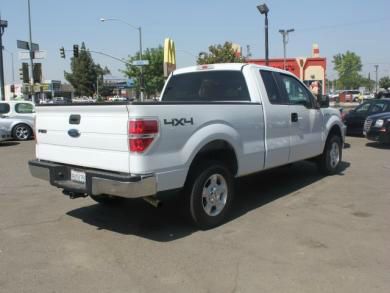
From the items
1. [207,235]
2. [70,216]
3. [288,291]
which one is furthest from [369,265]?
[70,216]

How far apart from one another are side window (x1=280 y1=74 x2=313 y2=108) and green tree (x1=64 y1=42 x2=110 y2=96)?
87.3 m

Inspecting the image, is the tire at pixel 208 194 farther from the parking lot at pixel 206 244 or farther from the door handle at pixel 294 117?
the door handle at pixel 294 117

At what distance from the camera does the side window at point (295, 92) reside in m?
7.31

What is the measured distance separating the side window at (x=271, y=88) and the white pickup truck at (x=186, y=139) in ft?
0.06

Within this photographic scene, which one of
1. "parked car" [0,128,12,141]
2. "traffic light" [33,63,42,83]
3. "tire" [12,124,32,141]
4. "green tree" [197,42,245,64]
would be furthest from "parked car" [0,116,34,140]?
"green tree" [197,42,245,64]

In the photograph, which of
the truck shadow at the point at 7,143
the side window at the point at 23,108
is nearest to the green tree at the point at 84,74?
the side window at the point at 23,108

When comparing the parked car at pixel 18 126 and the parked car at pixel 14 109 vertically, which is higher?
the parked car at pixel 14 109

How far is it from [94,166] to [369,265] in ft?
9.87

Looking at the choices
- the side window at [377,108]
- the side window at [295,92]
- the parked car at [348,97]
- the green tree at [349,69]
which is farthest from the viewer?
the green tree at [349,69]

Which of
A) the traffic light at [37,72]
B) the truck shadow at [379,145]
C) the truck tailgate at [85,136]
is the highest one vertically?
the traffic light at [37,72]

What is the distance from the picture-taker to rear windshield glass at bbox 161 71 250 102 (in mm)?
6703

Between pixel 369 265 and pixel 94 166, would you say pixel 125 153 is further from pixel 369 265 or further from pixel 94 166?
pixel 369 265

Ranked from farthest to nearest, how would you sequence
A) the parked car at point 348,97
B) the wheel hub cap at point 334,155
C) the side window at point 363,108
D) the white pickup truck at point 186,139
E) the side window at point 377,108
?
the parked car at point 348,97 → the side window at point 363,108 → the side window at point 377,108 → the wheel hub cap at point 334,155 → the white pickup truck at point 186,139

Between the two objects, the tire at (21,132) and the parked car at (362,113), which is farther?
the tire at (21,132)
